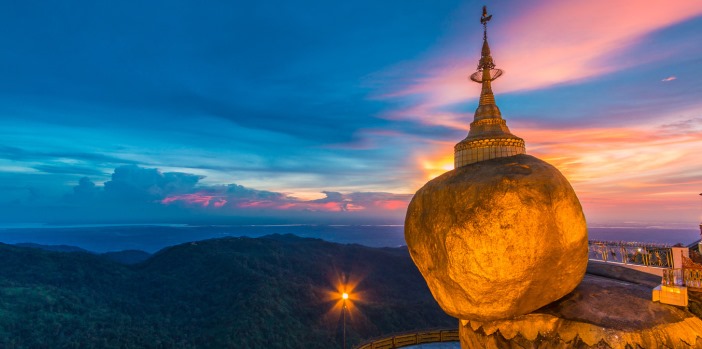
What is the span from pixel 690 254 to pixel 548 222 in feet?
Result: 41.6

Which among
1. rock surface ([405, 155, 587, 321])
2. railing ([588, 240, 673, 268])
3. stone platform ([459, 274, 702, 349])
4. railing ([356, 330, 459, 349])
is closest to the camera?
stone platform ([459, 274, 702, 349])

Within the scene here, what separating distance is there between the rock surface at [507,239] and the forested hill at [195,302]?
2396 inches

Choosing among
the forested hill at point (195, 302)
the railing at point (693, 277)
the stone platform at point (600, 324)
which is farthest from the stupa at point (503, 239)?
the forested hill at point (195, 302)

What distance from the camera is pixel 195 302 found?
260 feet

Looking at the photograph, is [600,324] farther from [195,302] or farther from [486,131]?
[195,302]

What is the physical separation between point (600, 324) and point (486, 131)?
9351 millimetres

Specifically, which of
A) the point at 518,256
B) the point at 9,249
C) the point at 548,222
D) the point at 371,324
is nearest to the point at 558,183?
the point at 548,222

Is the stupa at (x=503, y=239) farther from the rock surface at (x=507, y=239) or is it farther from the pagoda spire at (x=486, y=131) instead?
the pagoda spire at (x=486, y=131)

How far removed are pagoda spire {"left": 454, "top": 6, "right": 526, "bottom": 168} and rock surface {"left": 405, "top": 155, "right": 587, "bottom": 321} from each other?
2.13 metres

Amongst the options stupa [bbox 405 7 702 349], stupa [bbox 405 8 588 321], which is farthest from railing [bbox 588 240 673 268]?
stupa [bbox 405 8 588 321]

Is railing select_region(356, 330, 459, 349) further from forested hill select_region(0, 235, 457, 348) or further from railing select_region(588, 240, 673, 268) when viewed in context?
forested hill select_region(0, 235, 457, 348)

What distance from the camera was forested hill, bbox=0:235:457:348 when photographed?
2384 inches

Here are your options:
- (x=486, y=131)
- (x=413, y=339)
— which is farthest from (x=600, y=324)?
(x=413, y=339)

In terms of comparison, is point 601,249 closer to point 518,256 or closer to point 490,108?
point 490,108
